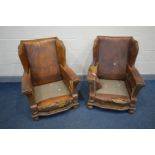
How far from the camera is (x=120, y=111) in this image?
2441mm

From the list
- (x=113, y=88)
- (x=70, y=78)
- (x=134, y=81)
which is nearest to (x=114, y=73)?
(x=113, y=88)

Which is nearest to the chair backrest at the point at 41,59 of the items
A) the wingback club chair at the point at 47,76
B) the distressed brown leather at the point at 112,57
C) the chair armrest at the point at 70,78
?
the wingback club chair at the point at 47,76

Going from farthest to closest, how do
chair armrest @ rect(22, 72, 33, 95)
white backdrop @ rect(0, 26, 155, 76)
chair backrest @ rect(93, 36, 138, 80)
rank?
white backdrop @ rect(0, 26, 155, 76) < chair backrest @ rect(93, 36, 138, 80) < chair armrest @ rect(22, 72, 33, 95)

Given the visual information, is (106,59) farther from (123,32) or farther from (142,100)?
(142,100)

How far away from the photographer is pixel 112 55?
2363mm

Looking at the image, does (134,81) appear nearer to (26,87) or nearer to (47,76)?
(47,76)

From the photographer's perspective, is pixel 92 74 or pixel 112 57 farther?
pixel 112 57

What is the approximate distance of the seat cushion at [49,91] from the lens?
222cm

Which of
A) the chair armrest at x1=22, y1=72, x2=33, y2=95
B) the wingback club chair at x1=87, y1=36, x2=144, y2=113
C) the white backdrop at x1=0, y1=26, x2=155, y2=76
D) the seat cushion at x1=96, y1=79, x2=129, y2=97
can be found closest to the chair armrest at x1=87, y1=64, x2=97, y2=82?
the wingback club chair at x1=87, y1=36, x2=144, y2=113

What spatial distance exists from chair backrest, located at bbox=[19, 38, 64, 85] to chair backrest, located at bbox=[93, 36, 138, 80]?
548 mm

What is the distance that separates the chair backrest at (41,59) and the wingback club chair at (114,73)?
1.64 feet

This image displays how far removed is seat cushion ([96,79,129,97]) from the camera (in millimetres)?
2303

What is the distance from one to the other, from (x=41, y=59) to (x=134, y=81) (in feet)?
3.86

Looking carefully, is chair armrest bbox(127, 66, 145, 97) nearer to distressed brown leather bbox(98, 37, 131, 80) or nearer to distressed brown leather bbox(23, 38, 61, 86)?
distressed brown leather bbox(98, 37, 131, 80)
